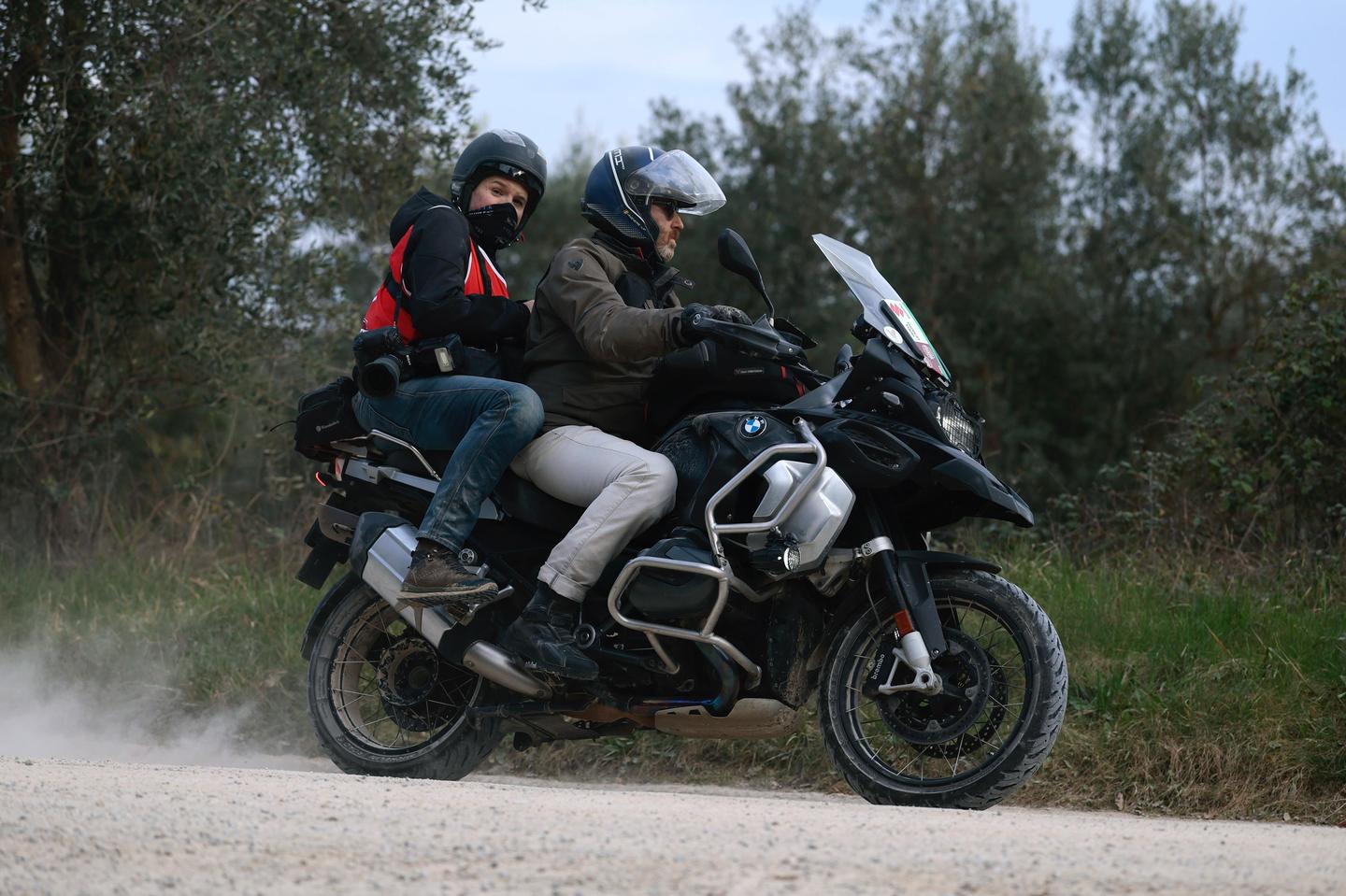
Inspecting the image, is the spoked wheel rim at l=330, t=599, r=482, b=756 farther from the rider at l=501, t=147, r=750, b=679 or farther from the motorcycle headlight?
the motorcycle headlight

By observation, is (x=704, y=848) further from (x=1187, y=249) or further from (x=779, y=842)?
(x=1187, y=249)

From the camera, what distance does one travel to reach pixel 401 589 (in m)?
5.55

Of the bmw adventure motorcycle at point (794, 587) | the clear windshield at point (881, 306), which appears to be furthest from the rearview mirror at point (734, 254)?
the clear windshield at point (881, 306)

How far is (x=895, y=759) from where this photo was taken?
5223 millimetres

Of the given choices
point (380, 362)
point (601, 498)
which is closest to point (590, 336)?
point (601, 498)

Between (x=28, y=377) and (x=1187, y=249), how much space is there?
2009 centimetres

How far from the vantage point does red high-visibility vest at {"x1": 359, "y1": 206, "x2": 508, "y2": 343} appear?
5.86 m

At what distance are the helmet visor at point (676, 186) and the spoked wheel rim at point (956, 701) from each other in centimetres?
166

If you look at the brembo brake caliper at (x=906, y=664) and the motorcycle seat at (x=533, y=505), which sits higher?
the motorcycle seat at (x=533, y=505)

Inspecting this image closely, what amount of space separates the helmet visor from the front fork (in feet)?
4.63

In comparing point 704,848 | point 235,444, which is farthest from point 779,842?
point 235,444

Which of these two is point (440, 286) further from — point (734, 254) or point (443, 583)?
point (734, 254)

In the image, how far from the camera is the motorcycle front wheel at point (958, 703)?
188 inches

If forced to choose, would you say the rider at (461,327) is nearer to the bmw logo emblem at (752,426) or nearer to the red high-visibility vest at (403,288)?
the red high-visibility vest at (403,288)
